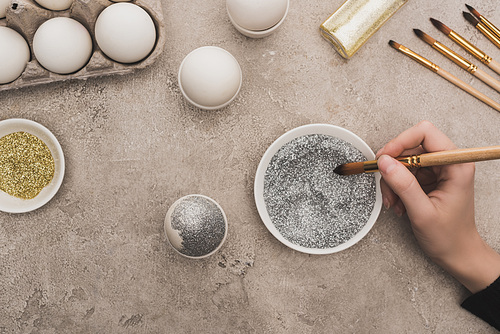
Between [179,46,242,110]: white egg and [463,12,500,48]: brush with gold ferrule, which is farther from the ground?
[463,12,500,48]: brush with gold ferrule

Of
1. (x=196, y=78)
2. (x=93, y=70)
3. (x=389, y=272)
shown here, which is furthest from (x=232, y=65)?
(x=389, y=272)

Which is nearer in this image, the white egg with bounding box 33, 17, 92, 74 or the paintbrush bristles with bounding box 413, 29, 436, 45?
the white egg with bounding box 33, 17, 92, 74

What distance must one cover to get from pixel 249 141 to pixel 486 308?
678 mm

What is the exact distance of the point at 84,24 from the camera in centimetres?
80

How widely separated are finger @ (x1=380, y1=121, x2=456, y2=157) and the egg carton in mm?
552

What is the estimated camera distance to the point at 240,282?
0.88m

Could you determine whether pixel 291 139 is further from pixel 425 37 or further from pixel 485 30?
pixel 485 30

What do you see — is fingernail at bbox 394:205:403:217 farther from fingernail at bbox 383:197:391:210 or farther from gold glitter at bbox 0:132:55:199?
gold glitter at bbox 0:132:55:199

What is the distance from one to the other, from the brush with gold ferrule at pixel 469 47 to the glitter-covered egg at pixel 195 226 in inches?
27.0

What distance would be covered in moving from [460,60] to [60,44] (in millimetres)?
906

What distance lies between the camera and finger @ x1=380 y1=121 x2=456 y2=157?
0.79 m

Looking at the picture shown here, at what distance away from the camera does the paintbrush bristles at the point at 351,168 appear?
759 mm

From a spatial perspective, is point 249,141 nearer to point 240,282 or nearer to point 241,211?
point 241,211

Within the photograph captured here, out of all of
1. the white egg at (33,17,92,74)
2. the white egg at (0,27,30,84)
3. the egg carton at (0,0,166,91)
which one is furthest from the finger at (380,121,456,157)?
the white egg at (0,27,30,84)
